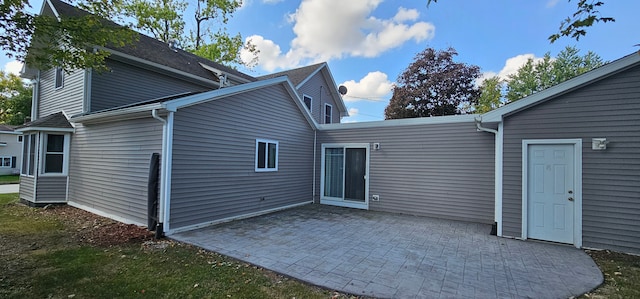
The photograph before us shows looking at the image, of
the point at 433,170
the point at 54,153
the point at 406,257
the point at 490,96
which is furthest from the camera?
the point at 490,96

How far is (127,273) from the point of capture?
3.86 meters

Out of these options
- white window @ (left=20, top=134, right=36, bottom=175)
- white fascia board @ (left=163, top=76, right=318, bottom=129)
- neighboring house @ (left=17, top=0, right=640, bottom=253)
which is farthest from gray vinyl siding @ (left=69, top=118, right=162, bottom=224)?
white window @ (left=20, top=134, right=36, bottom=175)

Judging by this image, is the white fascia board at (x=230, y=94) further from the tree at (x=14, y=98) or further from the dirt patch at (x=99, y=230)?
the tree at (x=14, y=98)

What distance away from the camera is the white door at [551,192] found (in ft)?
18.1

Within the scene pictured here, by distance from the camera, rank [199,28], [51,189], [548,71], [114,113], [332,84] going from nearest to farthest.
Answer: [114,113] → [51,189] → [332,84] → [199,28] → [548,71]

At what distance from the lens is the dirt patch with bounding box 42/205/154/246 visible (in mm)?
5324

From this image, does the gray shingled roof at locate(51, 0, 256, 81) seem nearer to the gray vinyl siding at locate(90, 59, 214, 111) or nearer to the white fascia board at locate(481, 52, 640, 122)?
the gray vinyl siding at locate(90, 59, 214, 111)

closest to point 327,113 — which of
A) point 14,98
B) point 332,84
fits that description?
point 332,84

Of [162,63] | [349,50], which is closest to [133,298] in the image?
[162,63]

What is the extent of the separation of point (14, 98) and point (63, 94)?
2627cm

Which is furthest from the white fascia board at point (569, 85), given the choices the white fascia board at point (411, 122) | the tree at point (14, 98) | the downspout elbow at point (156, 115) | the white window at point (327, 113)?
the tree at point (14, 98)

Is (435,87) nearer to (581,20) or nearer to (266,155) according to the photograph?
(266,155)

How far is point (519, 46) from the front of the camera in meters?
16.1

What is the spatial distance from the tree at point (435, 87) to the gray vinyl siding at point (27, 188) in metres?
22.0
